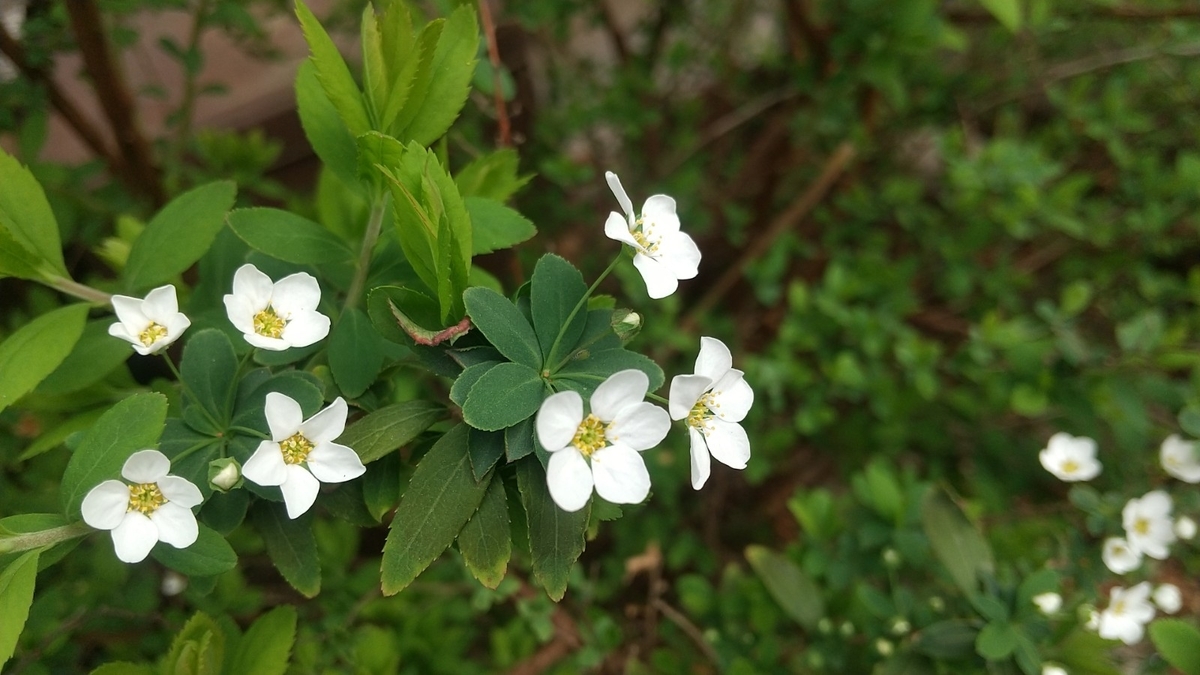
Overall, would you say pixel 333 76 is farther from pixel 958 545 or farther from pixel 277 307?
pixel 958 545

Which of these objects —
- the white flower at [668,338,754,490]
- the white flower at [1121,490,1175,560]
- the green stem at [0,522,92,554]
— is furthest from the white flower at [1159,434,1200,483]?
the green stem at [0,522,92,554]

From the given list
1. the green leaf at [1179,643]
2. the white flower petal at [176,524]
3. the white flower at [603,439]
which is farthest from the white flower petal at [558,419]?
the green leaf at [1179,643]

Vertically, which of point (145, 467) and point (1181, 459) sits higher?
point (145, 467)

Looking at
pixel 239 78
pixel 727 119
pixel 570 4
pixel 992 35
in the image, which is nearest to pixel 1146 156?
pixel 992 35

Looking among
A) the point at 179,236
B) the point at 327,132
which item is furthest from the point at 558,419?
the point at 179,236

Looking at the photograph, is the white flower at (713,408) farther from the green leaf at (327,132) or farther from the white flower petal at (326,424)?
the green leaf at (327,132)

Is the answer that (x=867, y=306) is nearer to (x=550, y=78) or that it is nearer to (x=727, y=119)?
(x=727, y=119)

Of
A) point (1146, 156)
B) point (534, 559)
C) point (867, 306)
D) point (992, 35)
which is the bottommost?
point (867, 306)
